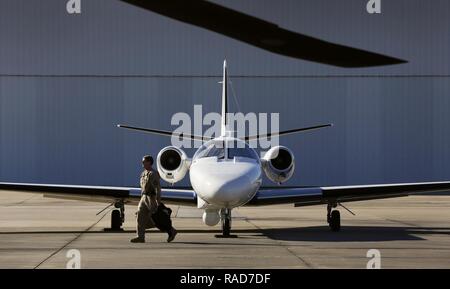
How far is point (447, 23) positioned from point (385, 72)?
153 inches

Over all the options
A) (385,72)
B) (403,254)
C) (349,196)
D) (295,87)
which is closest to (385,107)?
(385,72)

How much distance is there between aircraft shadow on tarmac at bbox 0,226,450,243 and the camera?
16219 millimetres

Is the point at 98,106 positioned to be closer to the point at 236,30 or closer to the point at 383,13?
the point at 236,30

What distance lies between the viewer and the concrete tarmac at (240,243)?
11719mm

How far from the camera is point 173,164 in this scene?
1856cm

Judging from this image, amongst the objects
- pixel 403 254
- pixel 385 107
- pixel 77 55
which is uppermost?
pixel 77 55

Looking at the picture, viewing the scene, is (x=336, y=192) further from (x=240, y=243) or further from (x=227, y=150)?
(x=240, y=243)

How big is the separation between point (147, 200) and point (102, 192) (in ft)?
Answer: 10.9

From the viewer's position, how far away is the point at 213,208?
16.5 meters

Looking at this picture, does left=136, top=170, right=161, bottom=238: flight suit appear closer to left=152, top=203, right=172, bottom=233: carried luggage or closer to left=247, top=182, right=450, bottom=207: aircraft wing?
left=152, top=203, right=172, bottom=233: carried luggage
